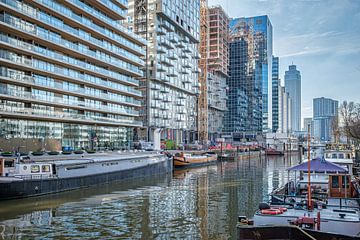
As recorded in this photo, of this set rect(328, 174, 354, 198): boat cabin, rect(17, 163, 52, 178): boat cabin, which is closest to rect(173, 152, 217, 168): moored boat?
rect(17, 163, 52, 178): boat cabin

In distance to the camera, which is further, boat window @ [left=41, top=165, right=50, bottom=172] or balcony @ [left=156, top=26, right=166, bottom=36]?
balcony @ [left=156, top=26, right=166, bottom=36]

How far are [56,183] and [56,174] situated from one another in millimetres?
Result: 1327

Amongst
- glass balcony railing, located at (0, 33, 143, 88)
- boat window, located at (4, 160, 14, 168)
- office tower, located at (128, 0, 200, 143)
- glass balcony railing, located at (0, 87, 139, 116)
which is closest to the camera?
boat window, located at (4, 160, 14, 168)

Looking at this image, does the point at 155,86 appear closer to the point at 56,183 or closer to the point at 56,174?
the point at 56,174

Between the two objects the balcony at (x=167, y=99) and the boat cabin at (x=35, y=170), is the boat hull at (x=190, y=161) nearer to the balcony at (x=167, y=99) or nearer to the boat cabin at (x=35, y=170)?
the balcony at (x=167, y=99)

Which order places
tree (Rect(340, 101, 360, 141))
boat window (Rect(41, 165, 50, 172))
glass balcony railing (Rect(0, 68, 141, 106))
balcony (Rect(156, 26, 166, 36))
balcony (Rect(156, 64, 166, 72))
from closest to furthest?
boat window (Rect(41, 165, 50, 172)), glass balcony railing (Rect(0, 68, 141, 106)), tree (Rect(340, 101, 360, 141)), balcony (Rect(156, 64, 166, 72)), balcony (Rect(156, 26, 166, 36))

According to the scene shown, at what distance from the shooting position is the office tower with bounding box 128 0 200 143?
119 metres

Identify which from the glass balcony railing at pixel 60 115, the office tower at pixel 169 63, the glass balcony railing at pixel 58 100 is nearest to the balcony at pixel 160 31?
the office tower at pixel 169 63

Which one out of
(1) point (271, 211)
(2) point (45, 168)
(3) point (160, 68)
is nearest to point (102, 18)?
(3) point (160, 68)

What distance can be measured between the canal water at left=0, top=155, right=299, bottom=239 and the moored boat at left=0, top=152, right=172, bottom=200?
1307 mm

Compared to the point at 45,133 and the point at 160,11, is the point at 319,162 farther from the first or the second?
the point at 160,11

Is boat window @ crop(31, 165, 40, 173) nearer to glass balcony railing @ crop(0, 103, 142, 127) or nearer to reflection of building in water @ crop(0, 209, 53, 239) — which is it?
reflection of building in water @ crop(0, 209, 53, 239)

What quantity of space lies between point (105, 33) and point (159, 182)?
157 feet

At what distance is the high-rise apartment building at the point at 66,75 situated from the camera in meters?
66.4
